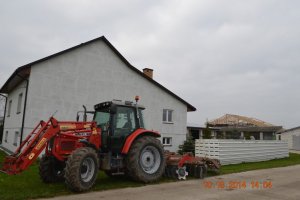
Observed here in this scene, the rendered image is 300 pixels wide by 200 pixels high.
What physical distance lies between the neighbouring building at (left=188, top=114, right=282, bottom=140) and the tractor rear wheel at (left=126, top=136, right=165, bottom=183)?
1626cm

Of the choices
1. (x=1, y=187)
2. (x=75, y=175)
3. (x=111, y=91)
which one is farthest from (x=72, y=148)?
(x=111, y=91)

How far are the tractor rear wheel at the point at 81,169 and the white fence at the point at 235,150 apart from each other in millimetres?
9043

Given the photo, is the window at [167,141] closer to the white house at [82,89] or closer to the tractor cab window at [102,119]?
the white house at [82,89]

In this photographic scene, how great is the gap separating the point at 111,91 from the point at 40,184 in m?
10.3

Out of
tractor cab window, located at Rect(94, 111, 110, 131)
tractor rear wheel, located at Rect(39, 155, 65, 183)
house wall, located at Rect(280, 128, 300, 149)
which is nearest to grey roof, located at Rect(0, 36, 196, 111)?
tractor cab window, located at Rect(94, 111, 110, 131)

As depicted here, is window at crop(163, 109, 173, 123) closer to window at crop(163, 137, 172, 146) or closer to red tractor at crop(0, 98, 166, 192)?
window at crop(163, 137, 172, 146)

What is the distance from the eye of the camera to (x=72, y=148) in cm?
781

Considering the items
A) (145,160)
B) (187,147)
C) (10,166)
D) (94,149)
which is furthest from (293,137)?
(10,166)

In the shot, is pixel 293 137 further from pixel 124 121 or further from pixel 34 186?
pixel 34 186

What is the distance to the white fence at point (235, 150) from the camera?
15.0 metres

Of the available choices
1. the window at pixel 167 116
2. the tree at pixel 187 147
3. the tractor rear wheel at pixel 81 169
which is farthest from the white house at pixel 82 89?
the tractor rear wheel at pixel 81 169

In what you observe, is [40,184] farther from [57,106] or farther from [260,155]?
[260,155]

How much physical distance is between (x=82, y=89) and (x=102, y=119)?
8091mm
